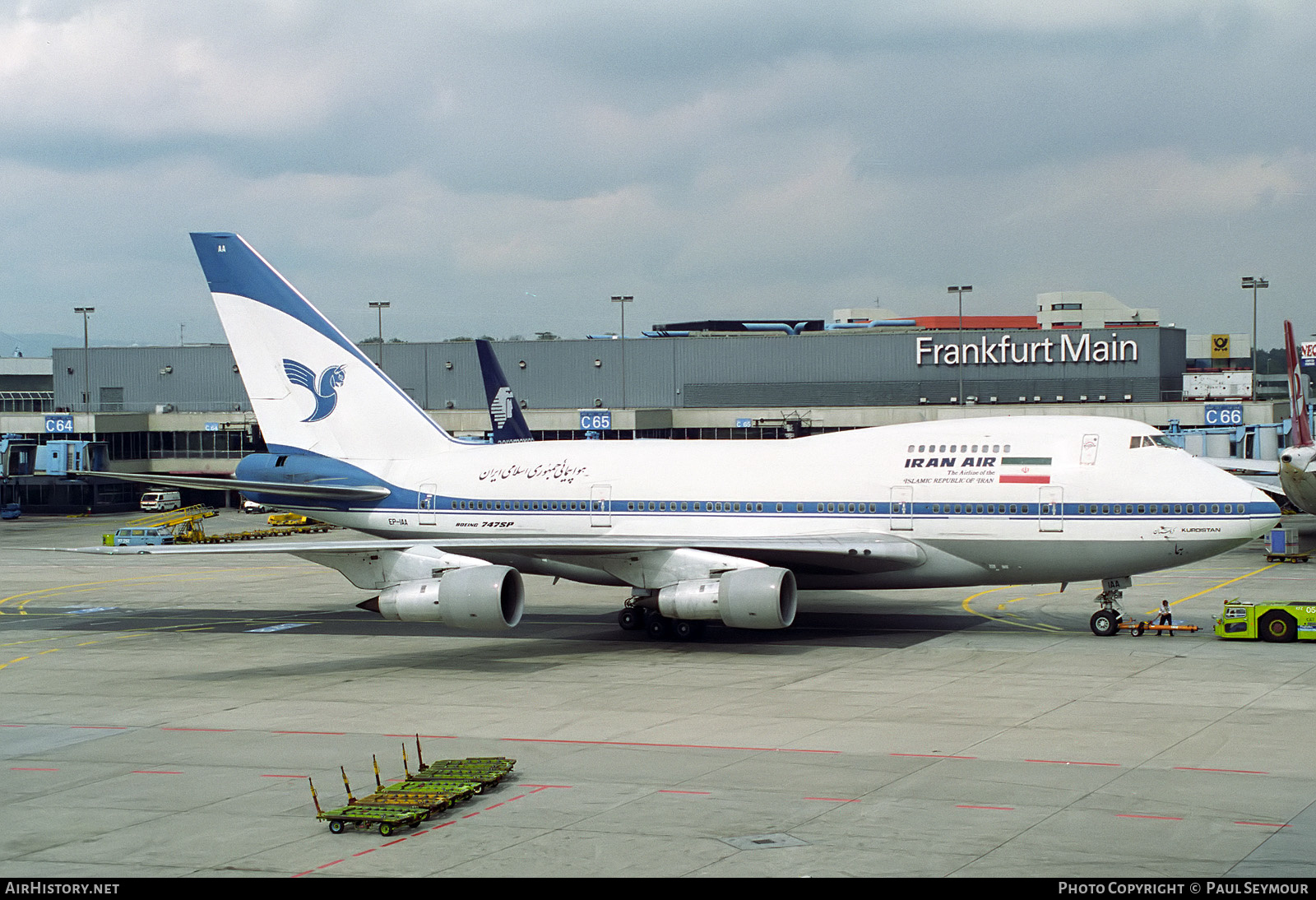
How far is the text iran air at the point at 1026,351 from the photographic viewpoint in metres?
93.7

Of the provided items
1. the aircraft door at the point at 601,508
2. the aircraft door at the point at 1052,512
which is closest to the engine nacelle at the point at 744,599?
the aircraft door at the point at 601,508

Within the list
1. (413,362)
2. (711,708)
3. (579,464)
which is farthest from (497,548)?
(413,362)

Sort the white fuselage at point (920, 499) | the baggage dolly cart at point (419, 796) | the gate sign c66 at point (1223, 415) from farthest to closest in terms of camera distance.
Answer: the gate sign c66 at point (1223, 415)
the white fuselage at point (920, 499)
the baggage dolly cart at point (419, 796)

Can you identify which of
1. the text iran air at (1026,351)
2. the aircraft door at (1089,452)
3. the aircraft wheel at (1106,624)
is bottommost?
the aircraft wheel at (1106,624)

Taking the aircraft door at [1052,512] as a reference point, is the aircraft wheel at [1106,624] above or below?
below

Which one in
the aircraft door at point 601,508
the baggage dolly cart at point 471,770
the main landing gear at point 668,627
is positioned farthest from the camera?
the aircraft door at point 601,508

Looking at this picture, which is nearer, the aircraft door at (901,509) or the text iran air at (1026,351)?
the aircraft door at (901,509)

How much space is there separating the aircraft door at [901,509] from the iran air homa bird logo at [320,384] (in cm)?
1816

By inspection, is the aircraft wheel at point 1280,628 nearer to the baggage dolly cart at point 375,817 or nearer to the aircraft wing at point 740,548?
the aircraft wing at point 740,548

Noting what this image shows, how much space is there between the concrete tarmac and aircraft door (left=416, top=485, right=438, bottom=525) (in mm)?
3606

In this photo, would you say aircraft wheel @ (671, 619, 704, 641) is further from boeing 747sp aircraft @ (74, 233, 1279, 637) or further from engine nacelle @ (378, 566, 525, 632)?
engine nacelle @ (378, 566, 525, 632)

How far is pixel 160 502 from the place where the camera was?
97.1 m

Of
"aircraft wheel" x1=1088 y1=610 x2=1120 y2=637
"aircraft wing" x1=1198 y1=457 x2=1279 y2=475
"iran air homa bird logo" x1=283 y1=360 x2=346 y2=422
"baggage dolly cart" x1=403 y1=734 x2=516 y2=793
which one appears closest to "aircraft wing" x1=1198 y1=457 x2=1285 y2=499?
"aircraft wing" x1=1198 y1=457 x2=1279 y2=475

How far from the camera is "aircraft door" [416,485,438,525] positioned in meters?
40.4
